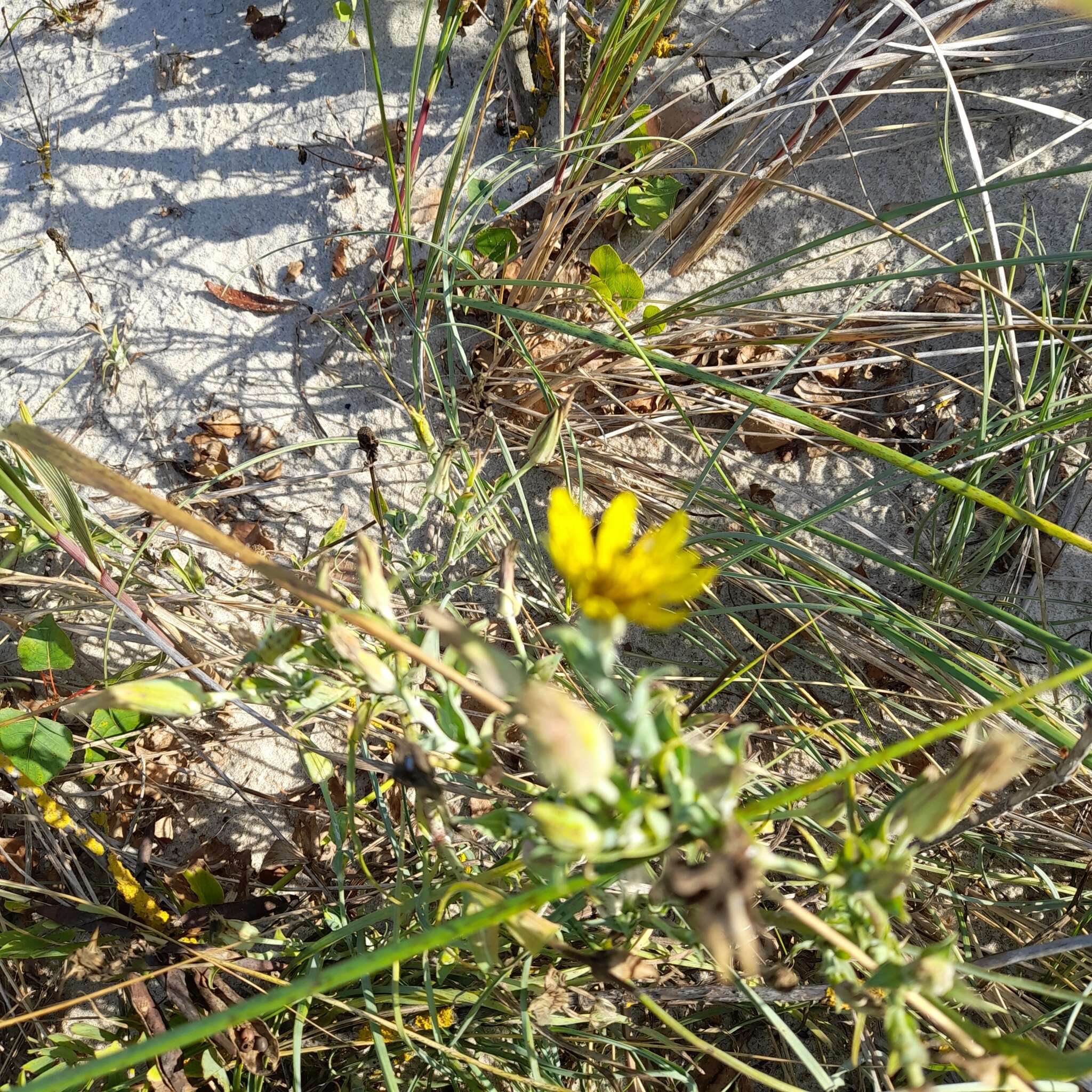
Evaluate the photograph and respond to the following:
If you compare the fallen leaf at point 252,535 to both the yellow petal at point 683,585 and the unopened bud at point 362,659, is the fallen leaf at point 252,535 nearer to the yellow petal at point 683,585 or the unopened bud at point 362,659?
the unopened bud at point 362,659

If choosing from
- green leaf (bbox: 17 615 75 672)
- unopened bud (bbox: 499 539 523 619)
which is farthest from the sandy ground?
unopened bud (bbox: 499 539 523 619)

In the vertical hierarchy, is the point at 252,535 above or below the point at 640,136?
below

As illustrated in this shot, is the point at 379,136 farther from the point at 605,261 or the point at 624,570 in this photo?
the point at 624,570

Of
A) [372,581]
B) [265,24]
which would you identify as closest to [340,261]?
[265,24]

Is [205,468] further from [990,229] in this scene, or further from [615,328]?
[990,229]

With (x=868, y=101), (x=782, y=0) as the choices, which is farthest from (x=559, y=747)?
(x=782, y=0)
